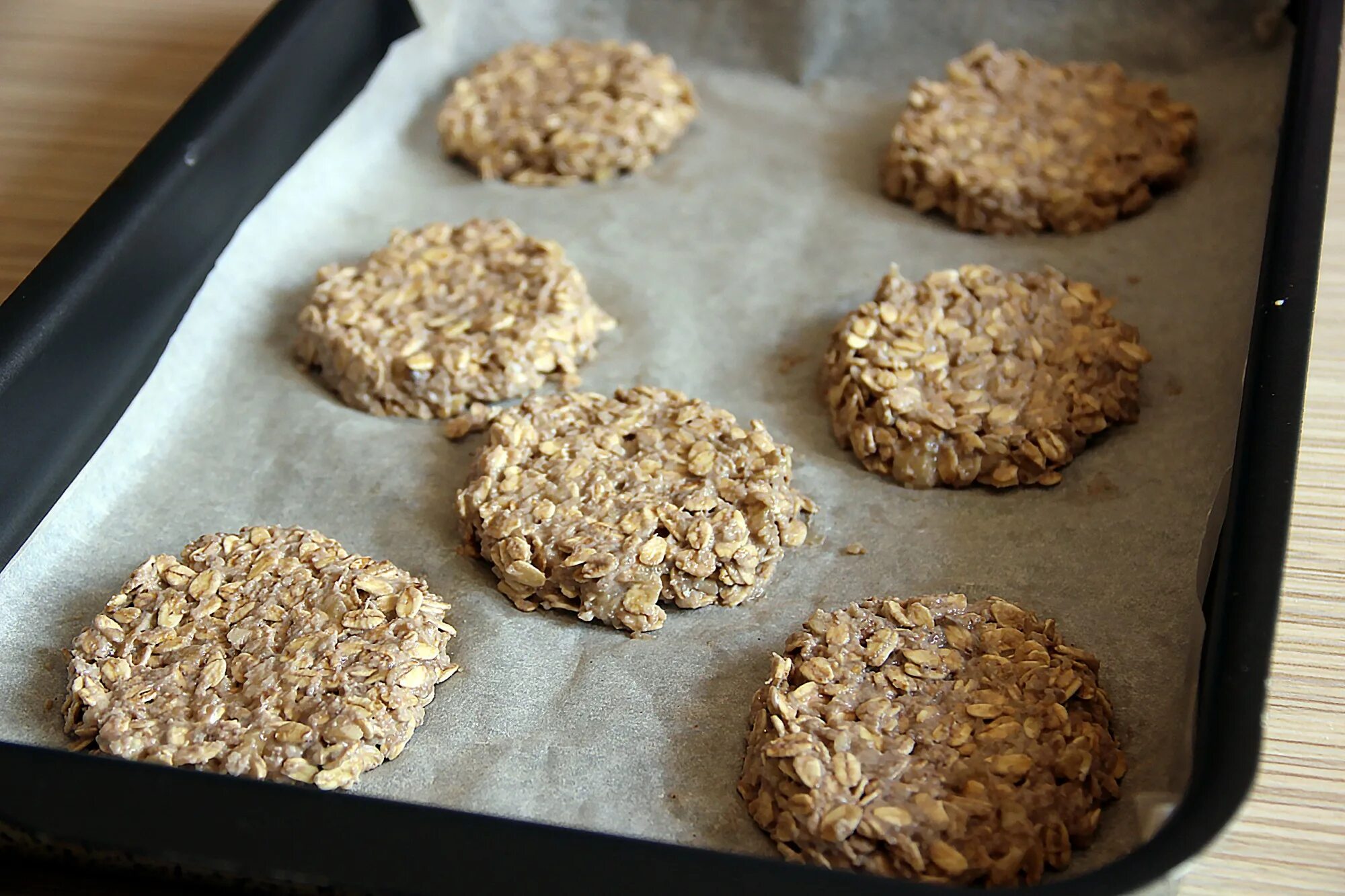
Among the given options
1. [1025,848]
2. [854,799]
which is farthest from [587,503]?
[1025,848]

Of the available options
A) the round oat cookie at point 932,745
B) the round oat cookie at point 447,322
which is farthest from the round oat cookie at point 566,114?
the round oat cookie at point 932,745

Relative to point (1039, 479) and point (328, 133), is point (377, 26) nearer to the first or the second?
point (328, 133)

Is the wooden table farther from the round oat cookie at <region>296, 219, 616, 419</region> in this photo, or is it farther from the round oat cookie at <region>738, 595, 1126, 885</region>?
the round oat cookie at <region>296, 219, 616, 419</region>

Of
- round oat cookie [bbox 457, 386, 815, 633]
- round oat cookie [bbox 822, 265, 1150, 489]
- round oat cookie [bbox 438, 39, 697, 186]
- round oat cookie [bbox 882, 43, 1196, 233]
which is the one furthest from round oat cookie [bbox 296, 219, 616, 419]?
round oat cookie [bbox 882, 43, 1196, 233]

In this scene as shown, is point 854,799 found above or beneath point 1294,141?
beneath

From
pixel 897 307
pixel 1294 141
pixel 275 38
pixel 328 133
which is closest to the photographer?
pixel 1294 141

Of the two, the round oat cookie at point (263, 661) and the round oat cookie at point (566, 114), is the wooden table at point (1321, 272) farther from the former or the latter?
the round oat cookie at point (566, 114)

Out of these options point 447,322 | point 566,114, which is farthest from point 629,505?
point 566,114
